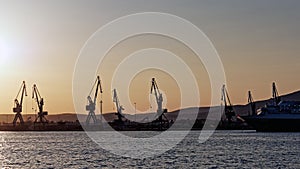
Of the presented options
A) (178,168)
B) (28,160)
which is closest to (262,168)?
(178,168)

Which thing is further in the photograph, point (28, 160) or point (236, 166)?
point (28, 160)

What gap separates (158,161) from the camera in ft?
250

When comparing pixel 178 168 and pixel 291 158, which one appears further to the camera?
pixel 291 158

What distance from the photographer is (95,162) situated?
7638cm

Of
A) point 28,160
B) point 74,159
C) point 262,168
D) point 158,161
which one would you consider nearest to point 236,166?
point 262,168

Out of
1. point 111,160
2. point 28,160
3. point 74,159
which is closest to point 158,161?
point 111,160

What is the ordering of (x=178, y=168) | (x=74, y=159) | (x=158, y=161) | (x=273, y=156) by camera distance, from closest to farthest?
(x=178, y=168)
(x=158, y=161)
(x=74, y=159)
(x=273, y=156)

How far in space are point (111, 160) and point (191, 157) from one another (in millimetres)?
11070

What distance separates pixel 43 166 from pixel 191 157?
2088 cm

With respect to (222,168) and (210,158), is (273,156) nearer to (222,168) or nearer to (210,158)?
(210,158)

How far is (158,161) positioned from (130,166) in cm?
710

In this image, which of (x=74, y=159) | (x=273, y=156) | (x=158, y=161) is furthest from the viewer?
(x=273, y=156)

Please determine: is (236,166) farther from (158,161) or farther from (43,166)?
(43,166)

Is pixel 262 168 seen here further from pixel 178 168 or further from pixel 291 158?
pixel 291 158
